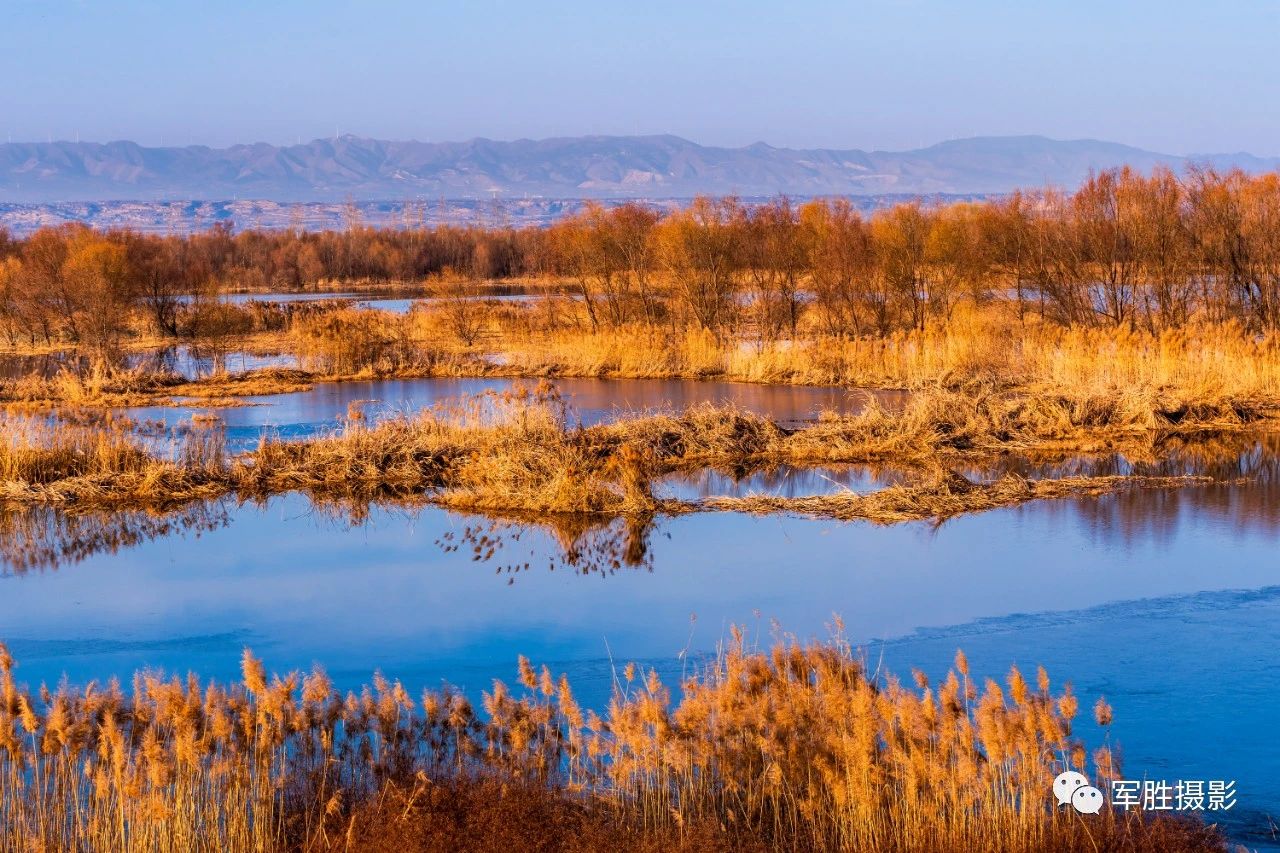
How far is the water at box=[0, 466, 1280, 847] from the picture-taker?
29.1 feet

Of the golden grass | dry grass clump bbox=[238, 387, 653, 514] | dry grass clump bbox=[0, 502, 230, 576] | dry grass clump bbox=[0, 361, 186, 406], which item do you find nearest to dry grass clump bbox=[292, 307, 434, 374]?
the golden grass

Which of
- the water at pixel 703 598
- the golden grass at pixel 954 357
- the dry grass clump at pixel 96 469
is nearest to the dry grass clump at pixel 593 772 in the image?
the water at pixel 703 598

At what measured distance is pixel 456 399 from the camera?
2220 centimetres

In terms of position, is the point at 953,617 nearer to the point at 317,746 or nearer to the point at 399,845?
the point at 317,746

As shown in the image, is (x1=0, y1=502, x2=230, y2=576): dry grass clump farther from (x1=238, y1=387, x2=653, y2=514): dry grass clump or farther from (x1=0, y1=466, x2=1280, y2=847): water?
(x1=238, y1=387, x2=653, y2=514): dry grass clump

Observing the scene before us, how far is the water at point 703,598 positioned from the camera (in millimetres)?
8883

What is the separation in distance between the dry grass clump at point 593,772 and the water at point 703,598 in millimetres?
1458

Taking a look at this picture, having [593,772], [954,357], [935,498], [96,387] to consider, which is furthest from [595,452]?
[96,387]

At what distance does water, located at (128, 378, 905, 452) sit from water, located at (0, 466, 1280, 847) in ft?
17.0

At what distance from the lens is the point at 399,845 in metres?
5.61

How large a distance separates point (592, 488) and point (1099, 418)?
8187 millimetres

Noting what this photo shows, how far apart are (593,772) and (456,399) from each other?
1578cm

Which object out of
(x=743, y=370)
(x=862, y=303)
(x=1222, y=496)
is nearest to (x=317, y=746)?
(x=1222, y=496)

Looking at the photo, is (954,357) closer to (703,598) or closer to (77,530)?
(703,598)
